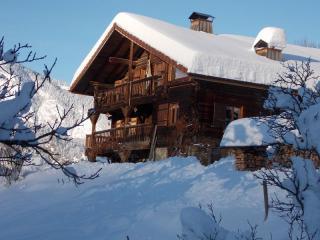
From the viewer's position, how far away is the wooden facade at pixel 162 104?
21.4 m

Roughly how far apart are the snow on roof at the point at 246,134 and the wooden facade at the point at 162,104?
12.9 ft

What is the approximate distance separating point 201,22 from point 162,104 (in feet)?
19.3

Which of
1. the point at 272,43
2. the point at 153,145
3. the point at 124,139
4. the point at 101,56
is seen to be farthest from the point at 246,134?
the point at 101,56

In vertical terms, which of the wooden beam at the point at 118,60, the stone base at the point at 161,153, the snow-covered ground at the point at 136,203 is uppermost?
the wooden beam at the point at 118,60

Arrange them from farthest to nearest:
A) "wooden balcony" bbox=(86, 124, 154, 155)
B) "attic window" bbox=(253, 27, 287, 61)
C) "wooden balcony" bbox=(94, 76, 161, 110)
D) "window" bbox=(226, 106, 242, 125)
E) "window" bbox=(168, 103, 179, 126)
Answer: "attic window" bbox=(253, 27, 287, 61), "wooden balcony" bbox=(94, 76, 161, 110), "window" bbox=(168, 103, 179, 126), "window" bbox=(226, 106, 242, 125), "wooden balcony" bbox=(86, 124, 154, 155)

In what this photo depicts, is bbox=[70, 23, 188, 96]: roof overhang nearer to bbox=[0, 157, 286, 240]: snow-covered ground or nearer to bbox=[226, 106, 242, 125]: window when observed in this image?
bbox=[226, 106, 242, 125]: window

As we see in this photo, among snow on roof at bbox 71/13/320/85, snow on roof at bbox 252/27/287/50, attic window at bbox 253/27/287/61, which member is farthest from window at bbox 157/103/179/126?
snow on roof at bbox 252/27/287/50

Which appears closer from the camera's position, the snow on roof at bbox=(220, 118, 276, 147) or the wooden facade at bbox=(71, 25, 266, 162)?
the snow on roof at bbox=(220, 118, 276, 147)

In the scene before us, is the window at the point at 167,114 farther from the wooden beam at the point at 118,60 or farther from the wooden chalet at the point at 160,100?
the wooden beam at the point at 118,60

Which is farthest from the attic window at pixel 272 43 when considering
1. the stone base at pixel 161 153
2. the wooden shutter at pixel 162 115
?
the stone base at pixel 161 153

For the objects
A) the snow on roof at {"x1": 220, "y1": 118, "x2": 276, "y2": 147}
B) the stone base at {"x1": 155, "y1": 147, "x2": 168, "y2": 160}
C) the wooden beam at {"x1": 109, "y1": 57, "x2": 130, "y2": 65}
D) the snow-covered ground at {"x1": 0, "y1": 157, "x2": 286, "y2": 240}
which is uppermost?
the wooden beam at {"x1": 109, "y1": 57, "x2": 130, "y2": 65}

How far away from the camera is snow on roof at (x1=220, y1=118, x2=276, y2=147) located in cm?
1348

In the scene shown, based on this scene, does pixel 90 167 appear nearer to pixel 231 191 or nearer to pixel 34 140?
pixel 231 191

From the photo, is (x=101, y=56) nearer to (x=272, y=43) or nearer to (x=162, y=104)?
(x=162, y=104)
